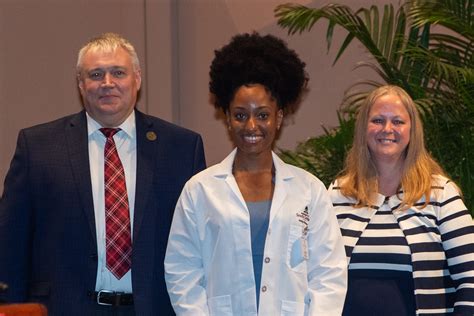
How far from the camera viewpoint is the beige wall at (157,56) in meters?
6.63

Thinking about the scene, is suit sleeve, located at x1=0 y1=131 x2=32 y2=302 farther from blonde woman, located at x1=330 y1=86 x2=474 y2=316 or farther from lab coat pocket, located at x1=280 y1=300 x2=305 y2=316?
blonde woman, located at x1=330 y1=86 x2=474 y2=316

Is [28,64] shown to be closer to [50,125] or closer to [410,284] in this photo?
[50,125]

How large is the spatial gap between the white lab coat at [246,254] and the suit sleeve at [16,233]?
21.8 inches

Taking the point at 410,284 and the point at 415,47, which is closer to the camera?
the point at 410,284

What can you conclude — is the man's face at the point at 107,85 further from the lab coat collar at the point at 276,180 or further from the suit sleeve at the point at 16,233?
the lab coat collar at the point at 276,180

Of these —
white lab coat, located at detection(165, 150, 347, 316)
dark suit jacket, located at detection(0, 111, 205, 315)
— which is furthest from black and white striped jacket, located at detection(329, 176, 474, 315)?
dark suit jacket, located at detection(0, 111, 205, 315)

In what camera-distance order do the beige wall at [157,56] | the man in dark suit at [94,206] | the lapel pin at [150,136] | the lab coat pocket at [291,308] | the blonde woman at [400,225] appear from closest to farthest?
1. the lab coat pocket at [291,308]
2. the man in dark suit at [94,206]
3. the blonde woman at [400,225]
4. the lapel pin at [150,136]
5. the beige wall at [157,56]

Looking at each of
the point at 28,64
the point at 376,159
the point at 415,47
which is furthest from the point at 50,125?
the point at 28,64

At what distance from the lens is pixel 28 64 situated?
6695 mm

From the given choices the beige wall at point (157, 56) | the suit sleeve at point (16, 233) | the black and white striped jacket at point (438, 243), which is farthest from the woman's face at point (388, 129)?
the beige wall at point (157, 56)

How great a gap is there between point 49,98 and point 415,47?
8.93 feet

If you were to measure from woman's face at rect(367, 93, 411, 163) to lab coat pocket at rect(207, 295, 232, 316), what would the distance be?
94 cm

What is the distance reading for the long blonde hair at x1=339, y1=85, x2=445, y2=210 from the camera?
405 cm

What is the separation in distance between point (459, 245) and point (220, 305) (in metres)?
0.96
